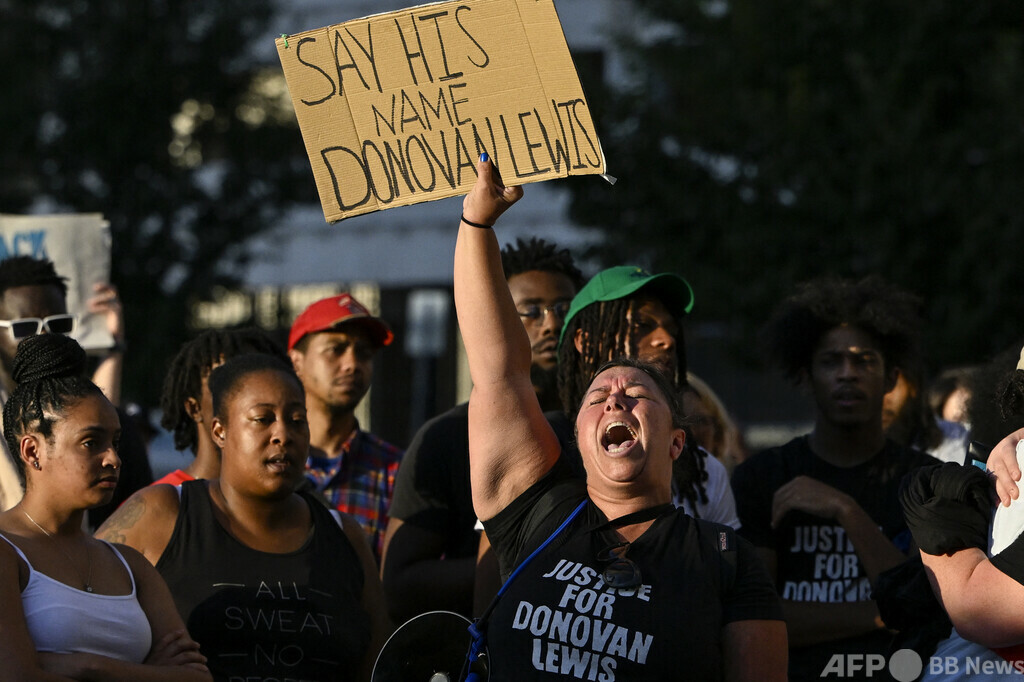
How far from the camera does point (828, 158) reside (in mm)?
12023

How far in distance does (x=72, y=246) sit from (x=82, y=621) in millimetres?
3158

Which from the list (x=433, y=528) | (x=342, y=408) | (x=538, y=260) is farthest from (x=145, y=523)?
(x=538, y=260)

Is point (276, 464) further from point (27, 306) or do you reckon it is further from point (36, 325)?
point (27, 306)

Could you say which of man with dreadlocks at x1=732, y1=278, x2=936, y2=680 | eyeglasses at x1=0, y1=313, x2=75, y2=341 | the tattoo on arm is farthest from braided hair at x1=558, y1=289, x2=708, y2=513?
eyeglasses at x1=0, y1=313, x2=75, y2=341

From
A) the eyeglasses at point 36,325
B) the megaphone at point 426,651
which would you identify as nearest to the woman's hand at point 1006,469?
the megaphone at point 426,651

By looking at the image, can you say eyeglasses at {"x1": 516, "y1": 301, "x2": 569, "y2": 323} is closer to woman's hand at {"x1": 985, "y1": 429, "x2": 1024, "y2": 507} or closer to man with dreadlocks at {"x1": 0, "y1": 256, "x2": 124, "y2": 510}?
man with dreadlocks at {"x1": 0, "y1": 256, "x2": 124, "y2": 510}

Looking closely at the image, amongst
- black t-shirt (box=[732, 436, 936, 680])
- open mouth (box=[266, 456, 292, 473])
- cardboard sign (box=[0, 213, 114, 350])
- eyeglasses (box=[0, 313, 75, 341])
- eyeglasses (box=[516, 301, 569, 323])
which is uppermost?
cardboard sign (box=[0, 213, 114, 350])

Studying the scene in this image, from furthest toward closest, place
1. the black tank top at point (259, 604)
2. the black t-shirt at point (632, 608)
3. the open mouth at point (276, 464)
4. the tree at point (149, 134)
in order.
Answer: the tree at point (149, 134), the open mouth at point (276, 464), the black tank top at point (259, 604), the black t-shirt at point (632, 608)

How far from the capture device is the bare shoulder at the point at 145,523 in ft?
12.8

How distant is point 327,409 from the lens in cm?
561

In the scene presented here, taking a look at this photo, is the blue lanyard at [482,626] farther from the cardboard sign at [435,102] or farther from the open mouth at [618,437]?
the cardboard sign at [435,102]

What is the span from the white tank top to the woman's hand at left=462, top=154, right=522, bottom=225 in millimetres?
1354

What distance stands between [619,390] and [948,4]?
930cm

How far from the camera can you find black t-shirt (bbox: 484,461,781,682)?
3.18 meters
